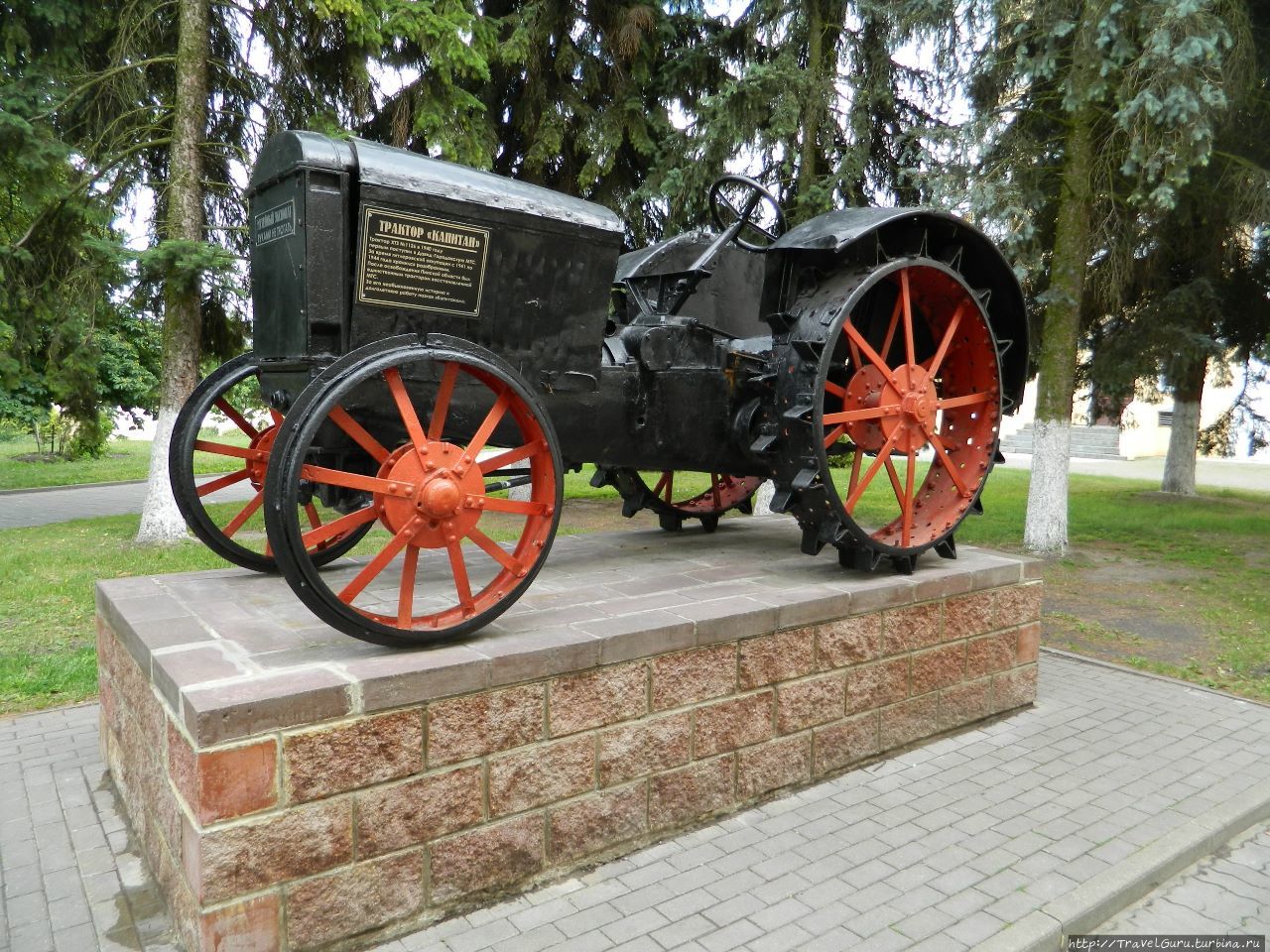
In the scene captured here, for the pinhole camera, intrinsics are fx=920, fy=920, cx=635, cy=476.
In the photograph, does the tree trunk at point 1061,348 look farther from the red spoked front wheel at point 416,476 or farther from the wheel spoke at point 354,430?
the wheel spoke at point 354,430

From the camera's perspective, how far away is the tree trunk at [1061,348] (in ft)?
28.8

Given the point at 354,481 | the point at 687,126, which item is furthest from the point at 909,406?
the point at 687,126

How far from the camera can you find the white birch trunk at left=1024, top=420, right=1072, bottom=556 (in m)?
9.14

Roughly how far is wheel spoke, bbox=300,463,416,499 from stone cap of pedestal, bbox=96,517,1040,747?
54 cm

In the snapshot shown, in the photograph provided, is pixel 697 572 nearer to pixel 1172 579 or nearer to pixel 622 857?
pixel 622 857

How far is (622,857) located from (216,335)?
855cm

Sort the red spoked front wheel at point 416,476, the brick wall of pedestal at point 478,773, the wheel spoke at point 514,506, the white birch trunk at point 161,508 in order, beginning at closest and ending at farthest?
the brick wall of pedestal at point 478,773 → the red spoked front wheel at point 416,476 → the wheel spoke at point 514,506 → the white birch trunk at point 161,508

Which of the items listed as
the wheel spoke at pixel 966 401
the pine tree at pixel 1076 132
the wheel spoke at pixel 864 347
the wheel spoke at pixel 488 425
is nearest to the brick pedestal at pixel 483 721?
the wheel spoke at pixel 488 425

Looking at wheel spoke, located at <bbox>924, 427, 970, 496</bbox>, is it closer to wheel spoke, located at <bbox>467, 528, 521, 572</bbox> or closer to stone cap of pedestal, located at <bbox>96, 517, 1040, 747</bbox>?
stone cap of pedestal, located at <bbox>96, 517, 1040, 747</bbox>

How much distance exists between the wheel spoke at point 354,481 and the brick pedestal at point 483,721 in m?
0.54

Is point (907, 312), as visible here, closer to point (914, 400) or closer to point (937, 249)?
point (914, 400)

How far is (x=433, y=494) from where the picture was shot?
3.10 meters

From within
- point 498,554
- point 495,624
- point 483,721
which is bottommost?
point 483,721

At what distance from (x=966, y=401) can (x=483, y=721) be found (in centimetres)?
310
